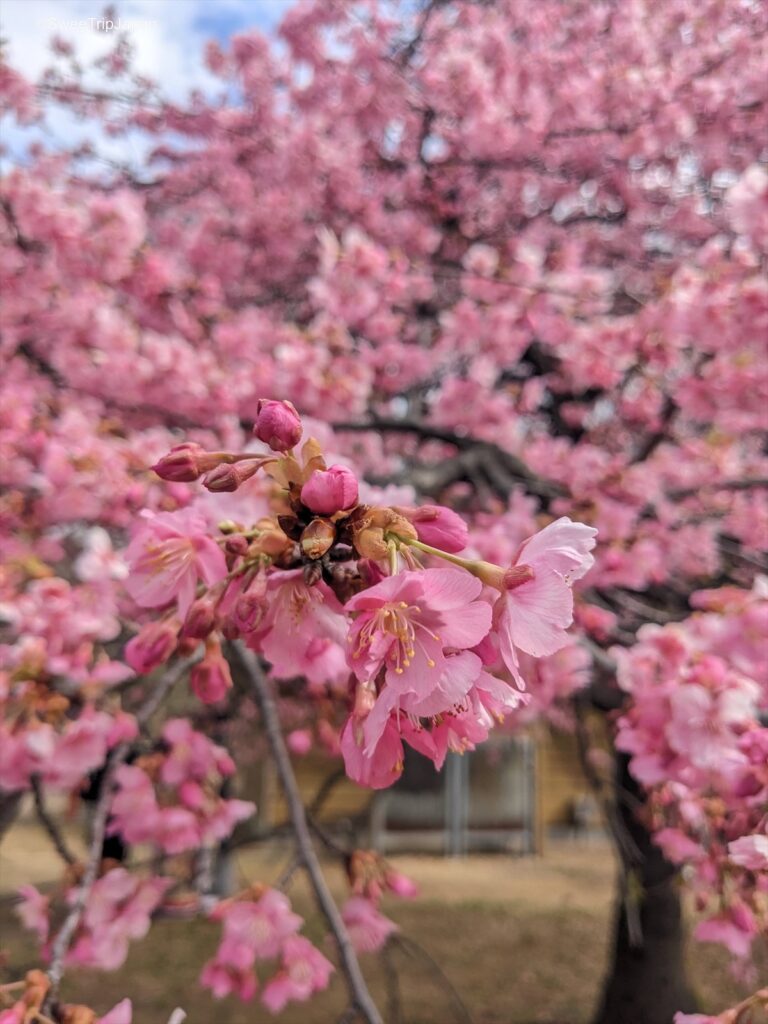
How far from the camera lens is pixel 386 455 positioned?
423cm

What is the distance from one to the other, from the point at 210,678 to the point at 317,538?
11.5 inches

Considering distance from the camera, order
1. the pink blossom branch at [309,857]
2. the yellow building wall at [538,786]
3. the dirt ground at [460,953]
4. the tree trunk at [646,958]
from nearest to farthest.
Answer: the pink blossom branch at [309,857]
the tree trunk at [646,958]
the dirt ground at [460,953]
the yellow building wall at [538,786]

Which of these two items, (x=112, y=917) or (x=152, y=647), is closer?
(x=152, y=647)

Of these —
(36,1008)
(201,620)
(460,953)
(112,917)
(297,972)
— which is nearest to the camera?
(201,620)

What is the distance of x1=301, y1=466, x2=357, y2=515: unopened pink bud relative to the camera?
608 millimetres

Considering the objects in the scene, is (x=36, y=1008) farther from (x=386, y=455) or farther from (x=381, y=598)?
(x=386, y=455)

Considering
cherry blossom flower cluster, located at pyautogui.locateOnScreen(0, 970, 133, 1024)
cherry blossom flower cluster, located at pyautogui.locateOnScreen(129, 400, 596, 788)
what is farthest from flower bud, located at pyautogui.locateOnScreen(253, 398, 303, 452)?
cherry blossom flower cluster, located at pyautogui.locateOnScreen(0, 970, 133, 1024)

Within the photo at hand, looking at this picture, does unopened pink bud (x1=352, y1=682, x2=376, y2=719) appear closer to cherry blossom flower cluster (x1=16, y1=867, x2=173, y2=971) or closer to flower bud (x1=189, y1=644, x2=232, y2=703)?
flower bud (x1=189, y1=644, x2=232, y2=703)

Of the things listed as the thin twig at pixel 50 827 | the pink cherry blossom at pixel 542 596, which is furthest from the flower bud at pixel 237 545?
the thin twig at pixel 50 827

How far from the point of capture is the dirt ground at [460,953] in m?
3.76

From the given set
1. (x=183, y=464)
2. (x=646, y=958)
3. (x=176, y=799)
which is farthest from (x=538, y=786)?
(x=183, y=464)

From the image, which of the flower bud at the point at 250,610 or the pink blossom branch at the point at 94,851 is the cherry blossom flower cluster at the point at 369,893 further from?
the flower bud at the point at 250,610

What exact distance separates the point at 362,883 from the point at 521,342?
3136 mm

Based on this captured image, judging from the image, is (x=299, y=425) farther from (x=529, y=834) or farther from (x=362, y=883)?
(x=529, y=834)
